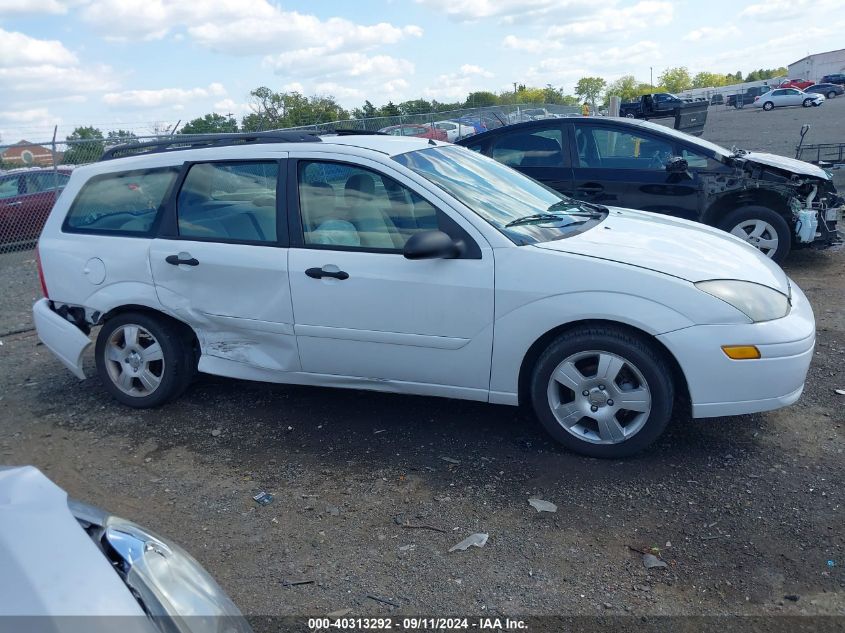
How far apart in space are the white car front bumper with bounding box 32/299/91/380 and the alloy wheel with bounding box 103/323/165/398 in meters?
0.19

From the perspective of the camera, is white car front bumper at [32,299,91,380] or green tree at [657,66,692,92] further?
green tree at [657,66,692,92]

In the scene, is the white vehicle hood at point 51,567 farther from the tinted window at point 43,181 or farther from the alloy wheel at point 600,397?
the tinted window at point 43,181

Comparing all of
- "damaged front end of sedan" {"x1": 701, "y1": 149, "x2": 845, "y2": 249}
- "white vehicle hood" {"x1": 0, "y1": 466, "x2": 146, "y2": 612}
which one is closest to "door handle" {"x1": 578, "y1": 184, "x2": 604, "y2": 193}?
"damaged front end of sedan" {"x1": 701, "y1": 149, "x2": 845, "y2": 249}

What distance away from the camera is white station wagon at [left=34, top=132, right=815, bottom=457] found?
3.85m

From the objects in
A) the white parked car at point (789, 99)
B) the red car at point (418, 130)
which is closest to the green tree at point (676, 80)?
the white parked car at point (789, 99)

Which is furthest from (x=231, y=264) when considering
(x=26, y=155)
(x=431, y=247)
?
(x=26, y=155)

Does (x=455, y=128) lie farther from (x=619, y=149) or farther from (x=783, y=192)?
(x=783, y=192)

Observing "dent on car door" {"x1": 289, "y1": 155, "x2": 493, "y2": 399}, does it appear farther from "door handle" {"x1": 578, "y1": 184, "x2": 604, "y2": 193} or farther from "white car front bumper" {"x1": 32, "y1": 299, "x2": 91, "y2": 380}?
"door handle" {"x1": 578, "y1": 184, "x2": 604, "y2": 193}

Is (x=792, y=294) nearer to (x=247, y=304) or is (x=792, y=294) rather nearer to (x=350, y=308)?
(x=350, y=308)

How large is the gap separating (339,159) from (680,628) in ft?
10.1

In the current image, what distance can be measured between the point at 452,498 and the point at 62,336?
10.2 feet

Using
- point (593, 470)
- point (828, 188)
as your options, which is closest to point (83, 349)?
point (593, 470)

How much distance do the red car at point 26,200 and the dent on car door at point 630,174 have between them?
959 centimetres

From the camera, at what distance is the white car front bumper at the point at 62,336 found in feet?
16.9
